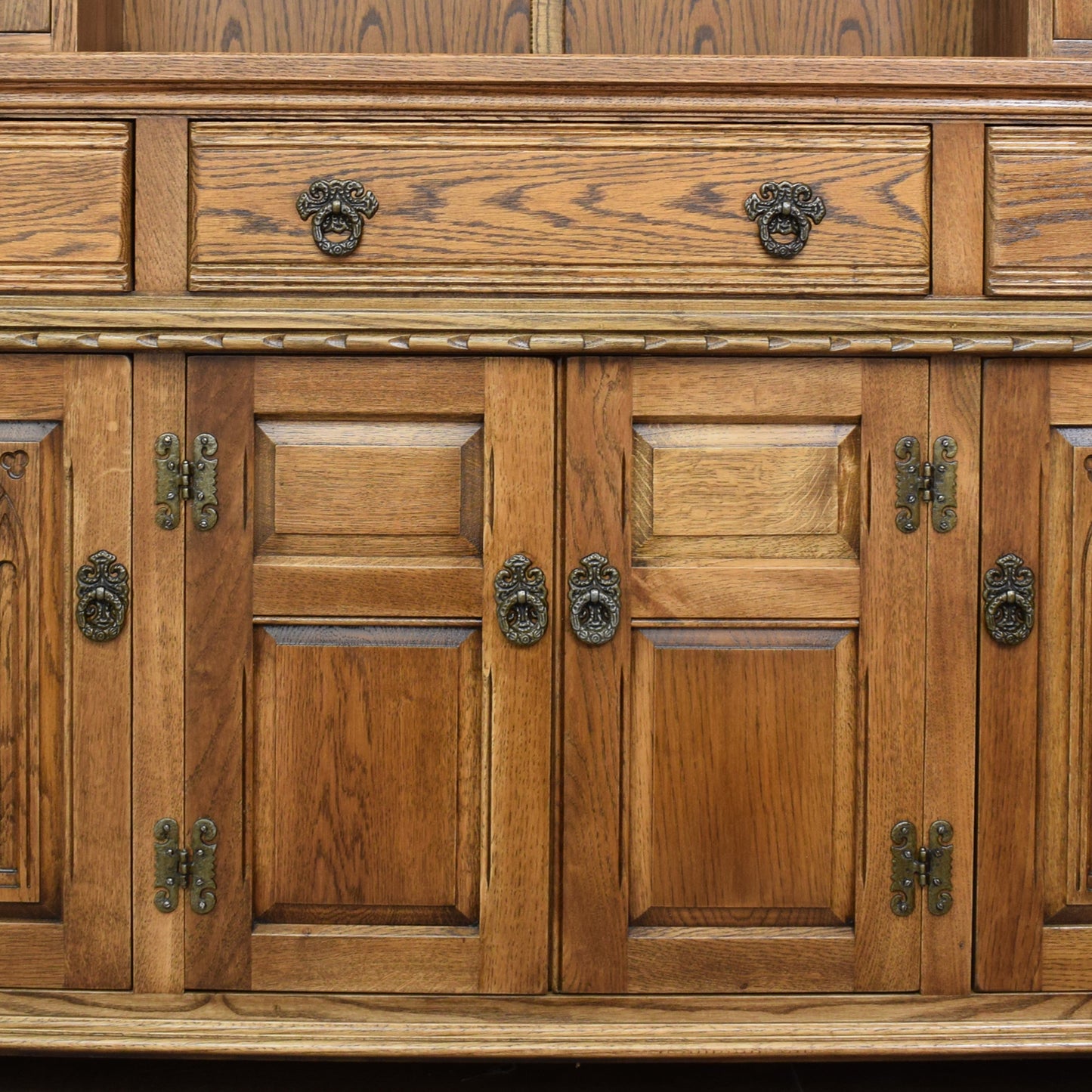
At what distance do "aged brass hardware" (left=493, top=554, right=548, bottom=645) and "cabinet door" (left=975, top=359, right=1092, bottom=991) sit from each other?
0.47m

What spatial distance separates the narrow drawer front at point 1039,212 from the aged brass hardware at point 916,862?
0.58 m

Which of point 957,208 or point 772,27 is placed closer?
point 957,208

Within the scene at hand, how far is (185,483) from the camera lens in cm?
113

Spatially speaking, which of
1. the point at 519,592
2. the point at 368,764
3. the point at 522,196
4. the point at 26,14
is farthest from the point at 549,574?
the point at 26,14

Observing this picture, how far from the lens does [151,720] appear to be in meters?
1.14

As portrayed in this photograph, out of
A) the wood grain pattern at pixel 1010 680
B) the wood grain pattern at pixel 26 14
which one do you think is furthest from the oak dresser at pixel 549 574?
the wood grain pattern at pixel 26 14

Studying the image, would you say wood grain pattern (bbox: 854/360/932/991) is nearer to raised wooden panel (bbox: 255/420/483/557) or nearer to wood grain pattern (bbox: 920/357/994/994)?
wood grain pattern (bbox: 920/357/994/994)

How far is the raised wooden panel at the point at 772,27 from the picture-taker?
1.50m

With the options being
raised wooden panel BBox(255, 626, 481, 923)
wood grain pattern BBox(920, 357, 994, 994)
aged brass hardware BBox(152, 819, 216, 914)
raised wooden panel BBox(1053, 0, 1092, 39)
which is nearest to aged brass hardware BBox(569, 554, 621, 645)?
raised wooden panel BBox(255, 626, 481, 923)

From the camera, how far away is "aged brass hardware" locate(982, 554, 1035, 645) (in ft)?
3.75

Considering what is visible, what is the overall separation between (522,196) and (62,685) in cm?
71

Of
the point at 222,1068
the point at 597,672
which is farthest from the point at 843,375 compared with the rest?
the point at 222,1068

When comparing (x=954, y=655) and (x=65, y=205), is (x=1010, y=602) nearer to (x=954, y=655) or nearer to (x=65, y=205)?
(x=954, y=655)

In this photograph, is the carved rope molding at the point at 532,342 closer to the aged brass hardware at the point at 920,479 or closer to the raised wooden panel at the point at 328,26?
the aged brass hardware at the point at 920,479
